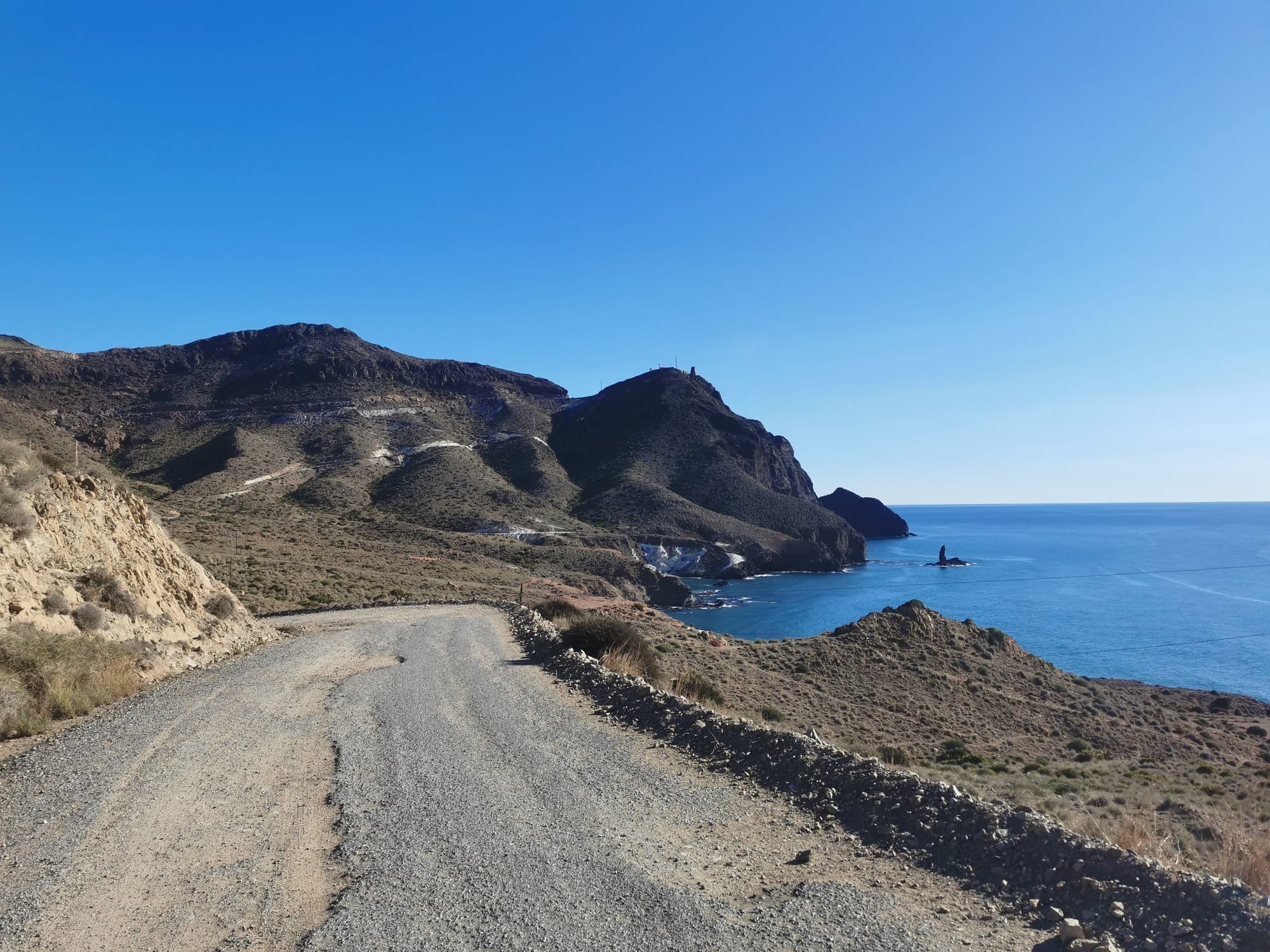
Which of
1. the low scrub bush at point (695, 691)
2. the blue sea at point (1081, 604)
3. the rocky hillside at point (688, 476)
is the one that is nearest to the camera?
the low scrub bush at point (695, 691)

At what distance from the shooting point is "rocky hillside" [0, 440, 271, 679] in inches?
463

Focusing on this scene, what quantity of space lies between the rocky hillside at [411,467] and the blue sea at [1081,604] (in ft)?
31.1

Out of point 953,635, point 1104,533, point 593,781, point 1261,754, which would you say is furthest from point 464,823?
point 1104,533

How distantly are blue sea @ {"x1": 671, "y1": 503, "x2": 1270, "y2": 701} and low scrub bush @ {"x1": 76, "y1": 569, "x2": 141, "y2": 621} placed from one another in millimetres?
47854

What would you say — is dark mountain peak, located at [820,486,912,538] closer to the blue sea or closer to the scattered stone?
the blue sea

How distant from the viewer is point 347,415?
103 metres

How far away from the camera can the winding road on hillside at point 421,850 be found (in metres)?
4.26

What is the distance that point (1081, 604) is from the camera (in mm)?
76438

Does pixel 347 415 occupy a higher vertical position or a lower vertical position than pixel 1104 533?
higher

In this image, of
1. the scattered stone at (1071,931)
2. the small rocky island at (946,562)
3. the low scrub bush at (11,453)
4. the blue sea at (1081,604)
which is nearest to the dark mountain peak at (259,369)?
the blue sea at (1081,604)

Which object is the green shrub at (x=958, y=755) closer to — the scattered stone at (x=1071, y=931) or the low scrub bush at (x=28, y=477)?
the scattered stone at (x=1071, y=931)

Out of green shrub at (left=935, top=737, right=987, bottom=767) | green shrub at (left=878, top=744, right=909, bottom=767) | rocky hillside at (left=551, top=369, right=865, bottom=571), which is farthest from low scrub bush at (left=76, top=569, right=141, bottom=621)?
rocky hillside at (left=551, top=369, right=865, bottom=571)

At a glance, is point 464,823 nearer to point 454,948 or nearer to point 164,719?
point 454,948

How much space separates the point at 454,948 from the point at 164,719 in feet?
25.0
